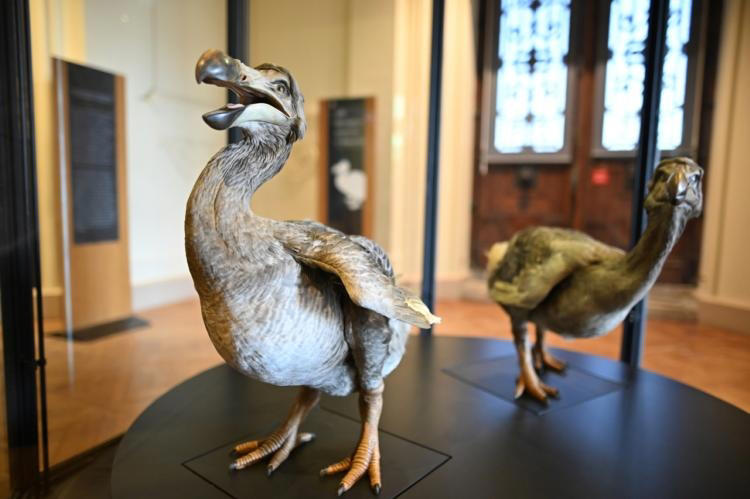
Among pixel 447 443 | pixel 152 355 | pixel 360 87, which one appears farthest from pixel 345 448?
pixel 360 87

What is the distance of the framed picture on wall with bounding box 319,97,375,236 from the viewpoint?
4555 mm

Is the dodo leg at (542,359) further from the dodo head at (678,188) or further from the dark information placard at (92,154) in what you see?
the dark information placard at (92,154)

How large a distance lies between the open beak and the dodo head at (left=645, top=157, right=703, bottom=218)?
1.02 metres

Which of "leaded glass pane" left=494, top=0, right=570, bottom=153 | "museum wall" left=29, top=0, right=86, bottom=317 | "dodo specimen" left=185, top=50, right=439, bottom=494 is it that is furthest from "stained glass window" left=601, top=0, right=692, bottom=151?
"museum wall" left=29, top=0, right=86, bottom=317

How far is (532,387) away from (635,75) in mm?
2602

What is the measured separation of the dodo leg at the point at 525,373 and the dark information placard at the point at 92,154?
2586 mm

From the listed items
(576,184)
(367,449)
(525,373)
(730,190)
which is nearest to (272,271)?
(367,449)

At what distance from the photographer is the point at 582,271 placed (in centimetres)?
167

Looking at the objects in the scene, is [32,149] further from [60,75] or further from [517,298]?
[517,298]

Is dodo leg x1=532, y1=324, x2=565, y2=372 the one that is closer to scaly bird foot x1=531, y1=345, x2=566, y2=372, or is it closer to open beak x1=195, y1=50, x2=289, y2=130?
scaly bird foot x1=531, y1=345, x2=566, y2=372

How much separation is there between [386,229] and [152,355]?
239 cm

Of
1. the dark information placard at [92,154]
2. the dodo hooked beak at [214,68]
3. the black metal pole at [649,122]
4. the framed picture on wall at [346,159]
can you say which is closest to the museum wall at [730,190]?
the black metal pole at [649,122]

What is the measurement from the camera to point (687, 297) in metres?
3.75

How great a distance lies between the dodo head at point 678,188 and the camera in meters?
1.34
